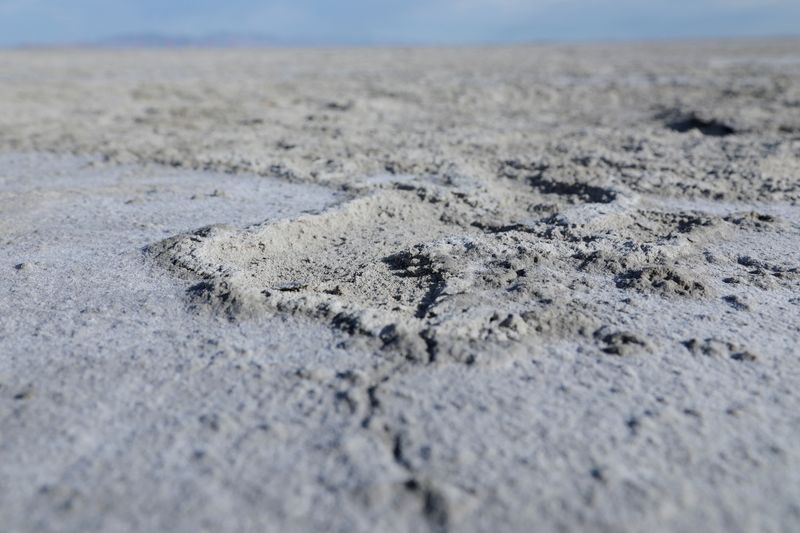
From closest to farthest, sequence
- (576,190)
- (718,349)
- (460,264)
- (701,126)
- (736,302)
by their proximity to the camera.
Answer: (718,349), (736,302), (460,264), (576,190), (701,126)

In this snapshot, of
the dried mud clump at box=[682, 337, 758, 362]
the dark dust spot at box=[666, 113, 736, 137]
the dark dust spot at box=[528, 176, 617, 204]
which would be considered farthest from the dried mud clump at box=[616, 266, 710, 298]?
the dark dust spot at box=[666, 113, 736, 137]

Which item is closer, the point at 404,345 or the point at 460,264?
the point at 404,345

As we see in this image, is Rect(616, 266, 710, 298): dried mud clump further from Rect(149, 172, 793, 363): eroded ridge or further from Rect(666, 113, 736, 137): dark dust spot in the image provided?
Rect(666, 113, 736, 137): dark dust spot

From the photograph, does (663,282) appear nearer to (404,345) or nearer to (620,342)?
(620,342)

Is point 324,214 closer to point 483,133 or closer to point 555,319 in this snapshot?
point 555,319

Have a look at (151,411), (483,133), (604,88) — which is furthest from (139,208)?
(604,88)

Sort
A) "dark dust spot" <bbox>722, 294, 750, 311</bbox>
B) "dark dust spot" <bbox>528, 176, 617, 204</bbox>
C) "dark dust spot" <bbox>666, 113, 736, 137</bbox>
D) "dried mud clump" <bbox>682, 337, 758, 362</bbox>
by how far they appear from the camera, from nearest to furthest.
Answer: "dried mud clump" <bbox>682, 337, 758, 362</bbox> < "dark dust spot" <bbox>722, 294, 750, 311</bbox> < "dark dust spot" <bbox>528, 176, 617, 204</bbox> < "dark dust spot" <bbox>666, 113, 736, 137</bbox>

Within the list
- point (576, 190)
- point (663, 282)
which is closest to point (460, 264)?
point (663, 282)

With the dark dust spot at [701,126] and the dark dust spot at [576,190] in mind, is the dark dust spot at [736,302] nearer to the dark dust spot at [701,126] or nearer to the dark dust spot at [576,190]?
the dark dust spot at [576,190]

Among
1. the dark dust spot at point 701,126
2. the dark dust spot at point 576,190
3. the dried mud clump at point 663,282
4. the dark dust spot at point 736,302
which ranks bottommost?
the dark dust spot at point 701,126

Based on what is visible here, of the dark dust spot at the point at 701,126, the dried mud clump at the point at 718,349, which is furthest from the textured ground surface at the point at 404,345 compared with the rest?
the dark dust spot at the point at 701,126
